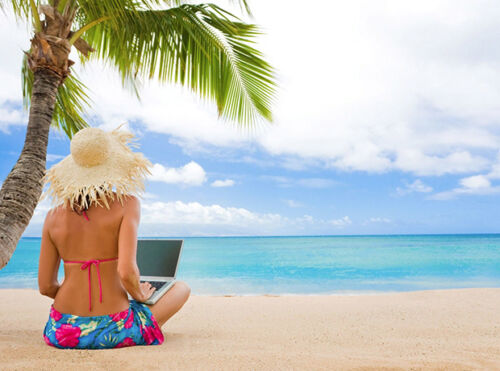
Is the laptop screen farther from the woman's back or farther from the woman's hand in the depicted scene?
the woman's back

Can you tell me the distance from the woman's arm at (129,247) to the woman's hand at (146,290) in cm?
9

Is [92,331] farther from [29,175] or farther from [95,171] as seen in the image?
[29,175]

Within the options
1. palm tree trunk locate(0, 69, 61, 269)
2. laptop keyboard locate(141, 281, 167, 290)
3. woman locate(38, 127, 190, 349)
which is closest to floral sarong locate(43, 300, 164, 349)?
woman locate(38, 127, 190, 349)

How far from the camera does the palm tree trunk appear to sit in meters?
3.03

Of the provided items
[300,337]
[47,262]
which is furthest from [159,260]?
[300,337]

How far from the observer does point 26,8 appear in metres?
4.13

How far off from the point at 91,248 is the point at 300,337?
1.66 metres

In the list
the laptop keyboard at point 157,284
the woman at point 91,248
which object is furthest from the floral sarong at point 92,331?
the laptop keyboard at point 157,284

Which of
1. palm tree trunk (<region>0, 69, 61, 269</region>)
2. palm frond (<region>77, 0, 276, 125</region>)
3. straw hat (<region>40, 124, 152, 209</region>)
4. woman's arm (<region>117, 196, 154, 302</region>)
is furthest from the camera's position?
palm frond (<region>77, 0, 276, 125</region>)

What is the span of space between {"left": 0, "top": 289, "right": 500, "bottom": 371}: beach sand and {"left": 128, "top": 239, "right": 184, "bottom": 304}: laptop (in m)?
0.41

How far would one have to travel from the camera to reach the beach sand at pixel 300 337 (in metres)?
1.86

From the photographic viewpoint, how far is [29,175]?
3.34 m

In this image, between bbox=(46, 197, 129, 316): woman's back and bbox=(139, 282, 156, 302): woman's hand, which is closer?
bbox=(46, 197, 129, 316): woman's back

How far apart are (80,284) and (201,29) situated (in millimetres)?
3338
